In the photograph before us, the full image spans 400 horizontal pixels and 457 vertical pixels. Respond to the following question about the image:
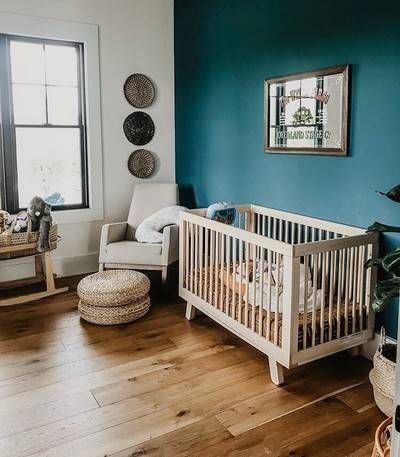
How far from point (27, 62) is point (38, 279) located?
6.05 feet

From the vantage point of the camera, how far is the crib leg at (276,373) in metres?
2.54

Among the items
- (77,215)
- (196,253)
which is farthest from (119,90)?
(196,253)

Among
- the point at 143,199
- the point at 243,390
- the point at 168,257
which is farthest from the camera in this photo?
the point at 143,199

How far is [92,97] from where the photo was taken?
14.0 ft

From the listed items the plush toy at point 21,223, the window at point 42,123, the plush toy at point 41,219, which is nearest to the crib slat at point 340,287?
the plush toy at point 41,219

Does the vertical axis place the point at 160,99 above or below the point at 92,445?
above

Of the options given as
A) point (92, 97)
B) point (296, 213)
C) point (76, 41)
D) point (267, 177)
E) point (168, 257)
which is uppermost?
point (76, 41)

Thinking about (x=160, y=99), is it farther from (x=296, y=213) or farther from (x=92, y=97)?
(x=296, y=213)

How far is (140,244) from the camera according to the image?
152 inches

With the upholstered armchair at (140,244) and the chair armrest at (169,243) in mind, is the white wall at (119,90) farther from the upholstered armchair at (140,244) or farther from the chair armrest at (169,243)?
the chair armrest at (169,243)

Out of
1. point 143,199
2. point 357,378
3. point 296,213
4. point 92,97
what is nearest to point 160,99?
point 92,97

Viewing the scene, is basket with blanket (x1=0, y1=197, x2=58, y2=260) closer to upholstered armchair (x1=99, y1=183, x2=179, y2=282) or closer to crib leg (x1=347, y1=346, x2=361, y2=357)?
upholstered armchair (x1=99, y1=183, x2=179, y2=282)

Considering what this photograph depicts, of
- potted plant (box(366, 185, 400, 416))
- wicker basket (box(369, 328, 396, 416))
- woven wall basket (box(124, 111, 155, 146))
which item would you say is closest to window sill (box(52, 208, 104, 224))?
woven wall basket (box(124, 111, 155, 146))

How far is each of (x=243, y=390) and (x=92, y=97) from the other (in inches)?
115
